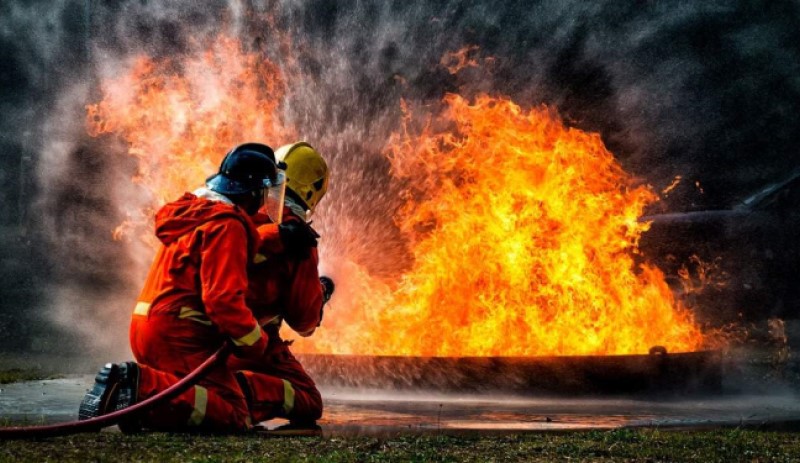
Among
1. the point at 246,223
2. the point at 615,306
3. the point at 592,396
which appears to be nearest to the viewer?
the point at 246,223

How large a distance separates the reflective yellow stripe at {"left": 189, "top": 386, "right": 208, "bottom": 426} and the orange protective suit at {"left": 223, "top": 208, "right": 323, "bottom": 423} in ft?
1.16

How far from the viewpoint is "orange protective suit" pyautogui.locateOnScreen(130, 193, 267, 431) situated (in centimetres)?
437

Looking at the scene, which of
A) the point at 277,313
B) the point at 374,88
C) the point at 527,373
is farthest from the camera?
the point at 374,88

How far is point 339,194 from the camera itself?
10922 millimetres

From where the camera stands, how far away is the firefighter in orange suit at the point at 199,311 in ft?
14.3

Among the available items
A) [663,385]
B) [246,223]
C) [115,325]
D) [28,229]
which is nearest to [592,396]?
[663,385]

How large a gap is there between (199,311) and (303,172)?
1.19 metres

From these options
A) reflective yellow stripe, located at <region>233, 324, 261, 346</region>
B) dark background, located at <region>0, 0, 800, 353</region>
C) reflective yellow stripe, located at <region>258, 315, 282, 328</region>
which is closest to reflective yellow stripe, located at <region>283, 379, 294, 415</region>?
reflective yellow stripe, located at <region>258, 315, 282, 328</region>

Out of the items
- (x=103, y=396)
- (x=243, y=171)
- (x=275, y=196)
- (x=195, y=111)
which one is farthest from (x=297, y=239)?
(x=195, y=111)

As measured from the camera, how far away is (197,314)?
15.0 ft

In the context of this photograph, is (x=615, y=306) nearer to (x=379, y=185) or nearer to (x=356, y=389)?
(x=356, y=389)

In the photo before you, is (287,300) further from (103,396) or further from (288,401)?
(103,396)

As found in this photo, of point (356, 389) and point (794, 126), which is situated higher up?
point (794, 126)

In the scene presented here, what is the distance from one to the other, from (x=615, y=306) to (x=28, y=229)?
39.6ft
